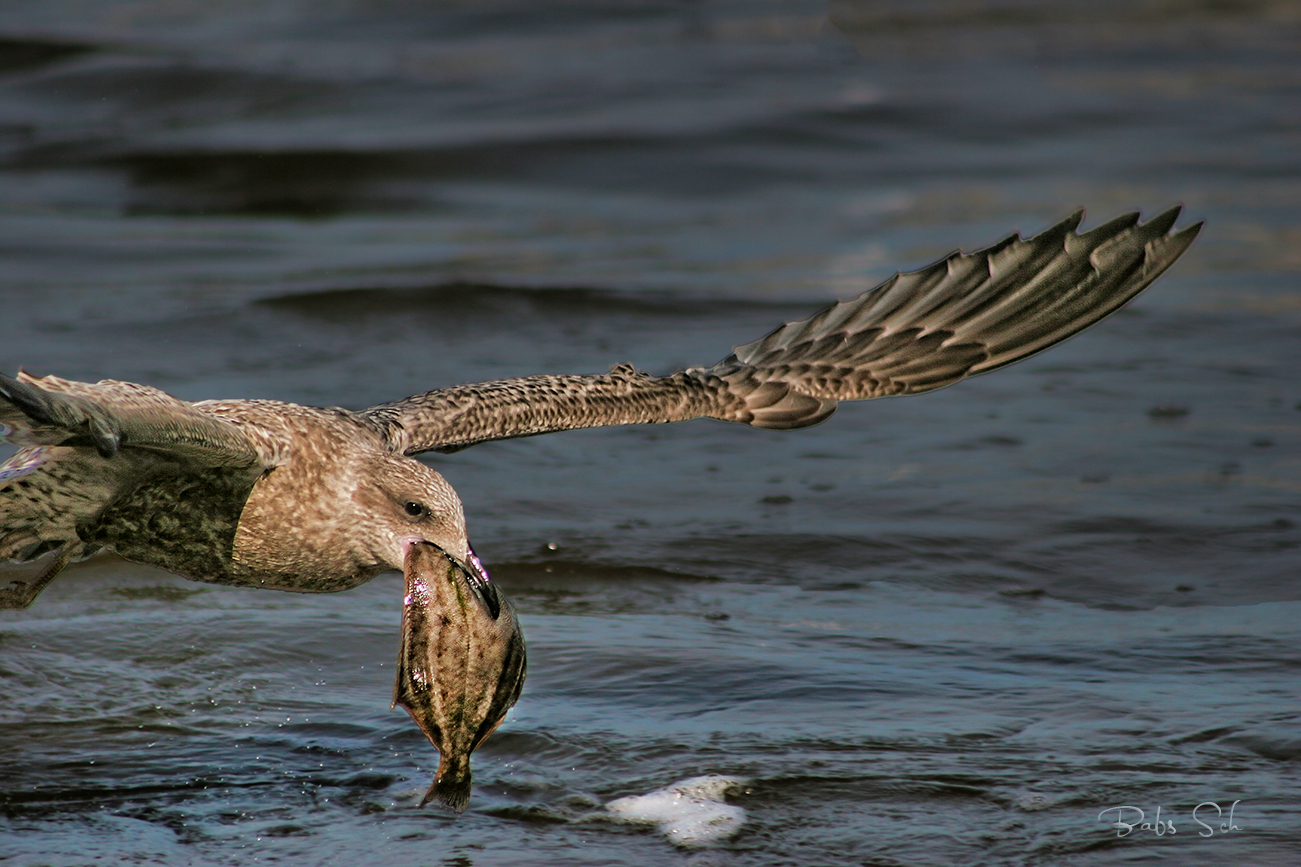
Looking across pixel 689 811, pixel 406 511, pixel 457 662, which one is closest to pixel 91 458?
pixel 406 511

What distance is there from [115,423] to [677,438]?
6120 millimetres

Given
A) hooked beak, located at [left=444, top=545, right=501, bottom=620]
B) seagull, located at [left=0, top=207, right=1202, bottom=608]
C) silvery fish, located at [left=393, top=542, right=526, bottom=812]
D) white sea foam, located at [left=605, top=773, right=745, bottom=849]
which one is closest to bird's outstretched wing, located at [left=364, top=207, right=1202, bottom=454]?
seagull, located at [left=0, top=207, right=1202, bottom=608]

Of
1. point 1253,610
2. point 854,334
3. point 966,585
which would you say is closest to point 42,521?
point 854,334

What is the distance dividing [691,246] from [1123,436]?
5729 millimetres

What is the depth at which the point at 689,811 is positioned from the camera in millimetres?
5812

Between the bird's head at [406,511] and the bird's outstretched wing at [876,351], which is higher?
the bird's outstretched wing at [876,351]

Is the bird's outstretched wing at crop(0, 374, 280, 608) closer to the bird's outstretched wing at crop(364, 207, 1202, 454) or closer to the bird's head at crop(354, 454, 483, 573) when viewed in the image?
the bird's head at crop(354, 454, 483, 573)

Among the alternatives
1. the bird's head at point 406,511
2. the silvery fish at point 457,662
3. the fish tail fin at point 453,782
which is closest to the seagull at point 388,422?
the bird's head at point 406,511

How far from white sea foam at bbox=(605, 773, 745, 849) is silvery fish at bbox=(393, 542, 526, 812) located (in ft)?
3.34

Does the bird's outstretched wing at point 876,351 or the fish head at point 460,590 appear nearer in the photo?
the fish head at point 460,590

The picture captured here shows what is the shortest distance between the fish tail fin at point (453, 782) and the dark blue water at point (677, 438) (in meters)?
0.45

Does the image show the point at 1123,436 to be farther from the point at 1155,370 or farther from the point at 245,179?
the point at 245,179

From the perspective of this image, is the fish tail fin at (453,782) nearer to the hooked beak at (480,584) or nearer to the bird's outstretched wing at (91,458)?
the hooked beak at (480,584)

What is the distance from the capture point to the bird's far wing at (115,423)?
4402 millimetres
